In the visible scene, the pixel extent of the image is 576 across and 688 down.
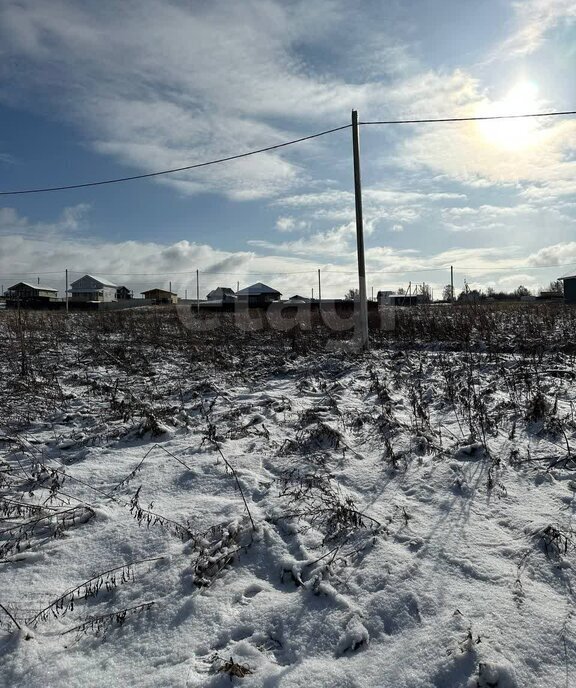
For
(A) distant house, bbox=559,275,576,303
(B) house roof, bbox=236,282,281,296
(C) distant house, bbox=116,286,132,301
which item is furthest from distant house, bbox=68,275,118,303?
(A) distant house, bbox=559,275,576,303

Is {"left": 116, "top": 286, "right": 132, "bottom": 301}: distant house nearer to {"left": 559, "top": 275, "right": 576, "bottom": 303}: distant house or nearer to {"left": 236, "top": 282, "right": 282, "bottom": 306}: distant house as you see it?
{"left": 236, "top": 282, "right": 282, "bottom": 306}: distant house

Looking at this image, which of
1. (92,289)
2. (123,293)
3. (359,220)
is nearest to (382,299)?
(359,220)

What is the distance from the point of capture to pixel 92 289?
223 feet

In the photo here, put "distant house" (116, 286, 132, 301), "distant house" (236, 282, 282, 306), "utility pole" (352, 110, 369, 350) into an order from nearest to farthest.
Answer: "utility pole" (352, 110, 369, 350), "distant house" (236, 282, 282, 306), "distant house" (116, 286, 132, 301)

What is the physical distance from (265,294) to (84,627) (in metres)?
57.9

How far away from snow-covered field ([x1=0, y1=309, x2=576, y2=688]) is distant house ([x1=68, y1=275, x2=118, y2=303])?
68099 millimetres

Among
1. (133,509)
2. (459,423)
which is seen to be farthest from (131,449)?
(459,423)

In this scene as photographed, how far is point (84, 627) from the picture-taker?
1.87 metres

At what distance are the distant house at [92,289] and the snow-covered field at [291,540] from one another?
223 ft

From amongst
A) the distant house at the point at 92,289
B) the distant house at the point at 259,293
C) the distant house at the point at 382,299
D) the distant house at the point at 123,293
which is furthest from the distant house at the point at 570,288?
the distant house at the point at 123,293

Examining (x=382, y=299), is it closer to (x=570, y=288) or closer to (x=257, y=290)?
(x=570, y=288)

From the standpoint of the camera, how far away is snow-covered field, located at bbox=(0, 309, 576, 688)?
67.1 inches

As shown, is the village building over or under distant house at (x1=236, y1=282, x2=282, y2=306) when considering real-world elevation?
over

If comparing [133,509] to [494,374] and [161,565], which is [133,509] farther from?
[494,374]
